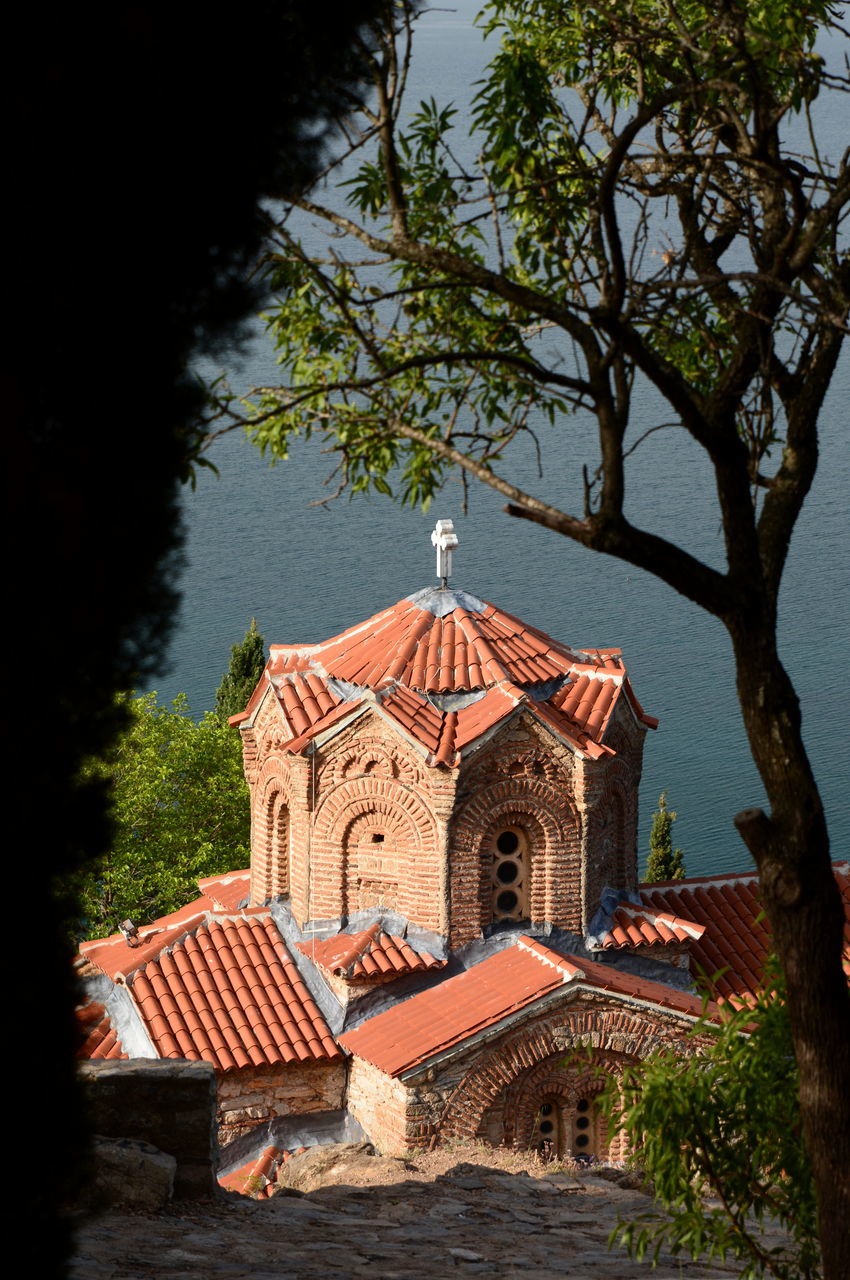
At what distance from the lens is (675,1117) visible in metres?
5.57

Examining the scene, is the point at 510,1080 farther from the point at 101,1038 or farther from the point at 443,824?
the point at 101,1038

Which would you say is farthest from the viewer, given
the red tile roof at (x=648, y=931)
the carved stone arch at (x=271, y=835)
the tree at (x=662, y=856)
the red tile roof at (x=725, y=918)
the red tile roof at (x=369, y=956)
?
the tree at (x=662, y=856)

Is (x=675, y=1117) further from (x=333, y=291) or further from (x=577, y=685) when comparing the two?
(x=577, y=685)

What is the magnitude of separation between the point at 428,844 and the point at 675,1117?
8614mm

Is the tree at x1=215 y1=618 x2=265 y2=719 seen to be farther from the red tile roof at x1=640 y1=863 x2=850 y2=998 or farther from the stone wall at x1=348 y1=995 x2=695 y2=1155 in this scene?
the stone wall at x1=348 y1=995 x2=695 y2=1155

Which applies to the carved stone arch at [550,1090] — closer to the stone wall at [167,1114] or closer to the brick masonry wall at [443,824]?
the brick masonry wall at [443,824]

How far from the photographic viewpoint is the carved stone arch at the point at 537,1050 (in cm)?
1302

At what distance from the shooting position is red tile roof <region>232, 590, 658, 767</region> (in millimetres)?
14117

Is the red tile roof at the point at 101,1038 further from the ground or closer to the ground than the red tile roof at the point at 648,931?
closer to the ground

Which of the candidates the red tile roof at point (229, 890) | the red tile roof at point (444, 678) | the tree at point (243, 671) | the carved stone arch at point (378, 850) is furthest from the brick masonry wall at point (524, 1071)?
the tree at point (243, 671)

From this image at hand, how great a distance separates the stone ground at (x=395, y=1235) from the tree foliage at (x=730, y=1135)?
102 cm

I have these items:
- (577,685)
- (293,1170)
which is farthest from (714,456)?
(577,685)

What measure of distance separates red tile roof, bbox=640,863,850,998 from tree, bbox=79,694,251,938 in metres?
10.3

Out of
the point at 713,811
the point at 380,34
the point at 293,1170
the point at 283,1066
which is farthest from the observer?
the point at 713,811
